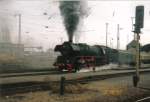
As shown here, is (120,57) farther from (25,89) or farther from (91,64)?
(25,89)

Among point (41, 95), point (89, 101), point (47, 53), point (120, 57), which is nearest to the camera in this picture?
point (89, 101)

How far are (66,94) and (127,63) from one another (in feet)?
167

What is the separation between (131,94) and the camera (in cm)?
1672

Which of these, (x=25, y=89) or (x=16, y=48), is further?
(x=16, y=48)

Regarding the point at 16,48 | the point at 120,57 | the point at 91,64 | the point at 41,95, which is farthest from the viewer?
the point at 16,48

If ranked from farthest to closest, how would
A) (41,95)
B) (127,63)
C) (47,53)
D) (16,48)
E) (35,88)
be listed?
(47,53), (16,48), (127,63), (35,88), (41,95)

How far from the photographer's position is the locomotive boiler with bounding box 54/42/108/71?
3328 cm

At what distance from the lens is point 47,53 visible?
109125mm

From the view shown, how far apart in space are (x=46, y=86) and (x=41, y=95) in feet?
11.4

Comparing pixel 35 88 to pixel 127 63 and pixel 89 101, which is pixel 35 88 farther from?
pixel 127 63

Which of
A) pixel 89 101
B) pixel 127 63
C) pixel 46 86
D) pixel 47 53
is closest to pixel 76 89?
pixel 46 86

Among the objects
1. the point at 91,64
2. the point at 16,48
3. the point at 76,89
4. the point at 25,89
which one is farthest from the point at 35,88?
the point at 16,48

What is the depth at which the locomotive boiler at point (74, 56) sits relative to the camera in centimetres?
3328

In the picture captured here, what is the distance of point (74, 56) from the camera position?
33250 mm
